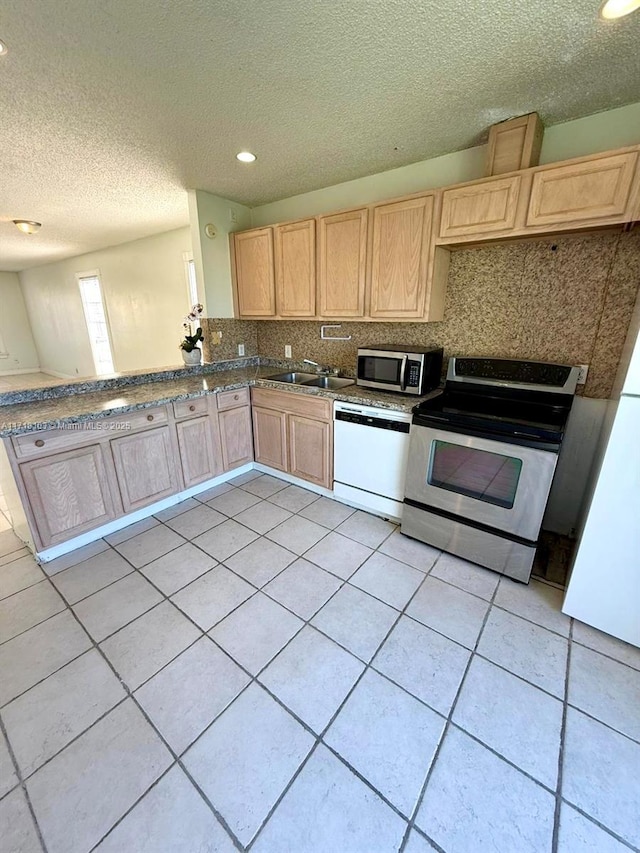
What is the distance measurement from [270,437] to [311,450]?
1.57 feet

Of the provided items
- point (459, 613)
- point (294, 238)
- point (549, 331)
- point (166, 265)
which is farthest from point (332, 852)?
point (166, 265)

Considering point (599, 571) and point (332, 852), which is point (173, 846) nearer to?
point (332, 852)

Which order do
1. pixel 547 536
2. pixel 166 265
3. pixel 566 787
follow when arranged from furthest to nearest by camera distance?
pixel 166 265 < pixel 547 536 < pixel 566 787

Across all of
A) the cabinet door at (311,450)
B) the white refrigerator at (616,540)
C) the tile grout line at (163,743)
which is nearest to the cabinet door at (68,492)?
the tile grout line at (163,743)

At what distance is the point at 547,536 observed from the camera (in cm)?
244

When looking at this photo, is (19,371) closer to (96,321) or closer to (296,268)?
(96,321)

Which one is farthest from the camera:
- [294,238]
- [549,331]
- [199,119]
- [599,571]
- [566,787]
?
[294,238]

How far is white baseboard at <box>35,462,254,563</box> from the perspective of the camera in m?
2.23

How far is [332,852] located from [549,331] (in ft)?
8.54

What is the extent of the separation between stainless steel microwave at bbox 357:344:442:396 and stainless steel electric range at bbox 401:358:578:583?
Result: 0.53ft

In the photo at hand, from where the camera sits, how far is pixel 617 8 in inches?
48.6

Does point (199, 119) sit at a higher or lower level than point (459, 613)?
higher

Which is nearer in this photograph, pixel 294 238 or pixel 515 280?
pixel 515 280

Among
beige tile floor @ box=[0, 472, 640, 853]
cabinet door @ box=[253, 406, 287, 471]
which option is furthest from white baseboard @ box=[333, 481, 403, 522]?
cabinet door @ box=[253, 406, 287, 471]
